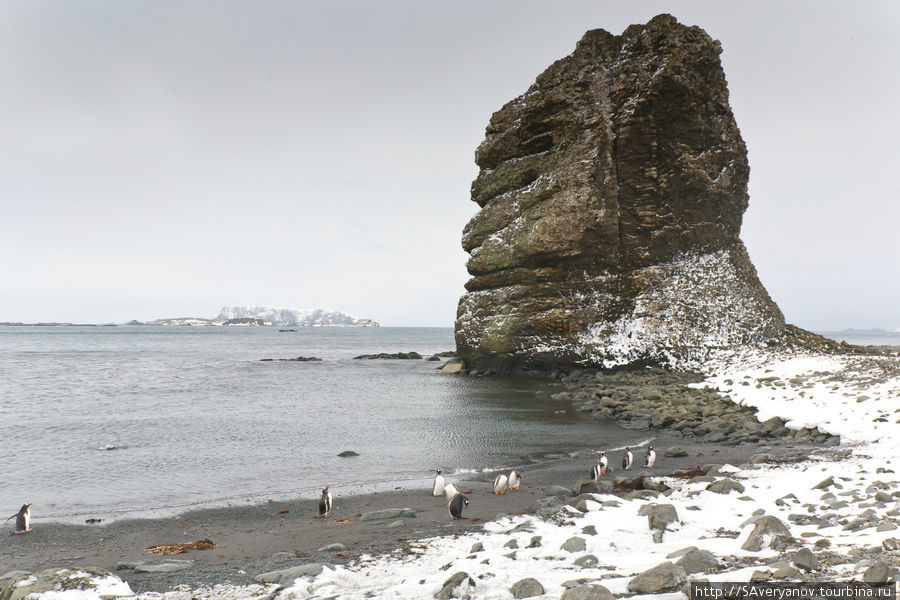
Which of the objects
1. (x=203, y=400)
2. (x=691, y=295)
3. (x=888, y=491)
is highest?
(x=691, y=295)

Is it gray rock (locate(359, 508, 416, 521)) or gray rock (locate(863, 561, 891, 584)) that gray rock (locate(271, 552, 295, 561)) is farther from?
gray rock (locate(863, 561, 891, 584))

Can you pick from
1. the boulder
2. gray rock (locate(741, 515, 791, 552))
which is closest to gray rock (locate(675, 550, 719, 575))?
gray rock (locate(741, 515, 791, 552))

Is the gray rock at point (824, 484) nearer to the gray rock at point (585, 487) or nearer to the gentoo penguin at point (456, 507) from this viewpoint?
the gray rock at point (585, 487)


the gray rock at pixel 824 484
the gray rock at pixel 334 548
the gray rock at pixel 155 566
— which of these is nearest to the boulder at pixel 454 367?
the gray rock at pixel 824 484

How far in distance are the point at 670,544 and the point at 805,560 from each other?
2.39 m

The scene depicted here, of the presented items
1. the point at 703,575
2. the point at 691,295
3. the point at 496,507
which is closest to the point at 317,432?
the point at 496,507

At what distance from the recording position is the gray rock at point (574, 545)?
27.7ft

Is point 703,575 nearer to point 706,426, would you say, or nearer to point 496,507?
point 496,507

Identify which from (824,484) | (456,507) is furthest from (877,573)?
(456,507)

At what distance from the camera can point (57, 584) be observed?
23.6ft

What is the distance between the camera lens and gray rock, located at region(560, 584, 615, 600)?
5922mm

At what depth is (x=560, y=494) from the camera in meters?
13.3

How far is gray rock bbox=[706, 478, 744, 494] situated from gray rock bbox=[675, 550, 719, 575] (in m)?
5.01

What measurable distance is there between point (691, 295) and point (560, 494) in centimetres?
2919
